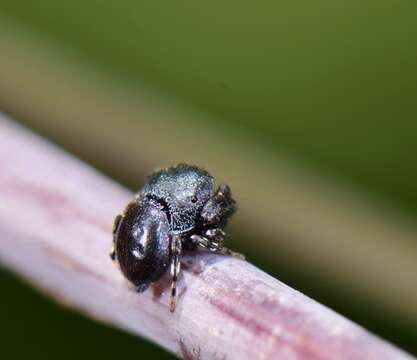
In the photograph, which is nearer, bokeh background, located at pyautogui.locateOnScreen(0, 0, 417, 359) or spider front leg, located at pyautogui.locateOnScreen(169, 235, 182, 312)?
spider front leg, located at pyautogui.locateOnScreen(169, 235, 182, 312)

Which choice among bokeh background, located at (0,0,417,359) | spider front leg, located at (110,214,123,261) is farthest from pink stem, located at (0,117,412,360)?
bokeh background, located at (0,0,417,359)

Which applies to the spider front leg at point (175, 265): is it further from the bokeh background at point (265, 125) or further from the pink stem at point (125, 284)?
the bokeh background at point (265, 125)

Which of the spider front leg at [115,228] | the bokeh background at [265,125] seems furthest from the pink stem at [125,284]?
the bokeh background at [265,125]

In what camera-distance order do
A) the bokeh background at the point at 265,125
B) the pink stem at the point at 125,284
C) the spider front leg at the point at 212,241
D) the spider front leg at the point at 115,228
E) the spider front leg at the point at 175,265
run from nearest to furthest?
the pink stem at the point at 125,284 → the spider front leg at the point at 175,265 → the spider front leg at the point at 212,241 → the spider front leg at the point at 115,228 → the bokeh background at the point at 265,125

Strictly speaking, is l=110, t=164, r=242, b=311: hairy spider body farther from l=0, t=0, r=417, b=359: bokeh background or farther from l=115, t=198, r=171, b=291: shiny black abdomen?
l=0, t=0, r=417, b=359: bokeh background

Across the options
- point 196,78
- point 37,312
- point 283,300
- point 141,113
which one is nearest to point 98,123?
point 141,113

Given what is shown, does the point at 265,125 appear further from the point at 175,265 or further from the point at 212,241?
the point at 175,265

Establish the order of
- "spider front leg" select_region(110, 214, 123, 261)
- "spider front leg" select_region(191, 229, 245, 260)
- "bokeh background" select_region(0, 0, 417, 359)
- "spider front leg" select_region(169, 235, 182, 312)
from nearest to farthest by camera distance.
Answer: "spider front leg" select_region(169, 235, 182, 312), "spider front leg" select_region(191, 229, 245, 260), "spider front leg" select_region(110, 214, 123, 261), "bokeh background" select_region(0, 0, 417, 359)
